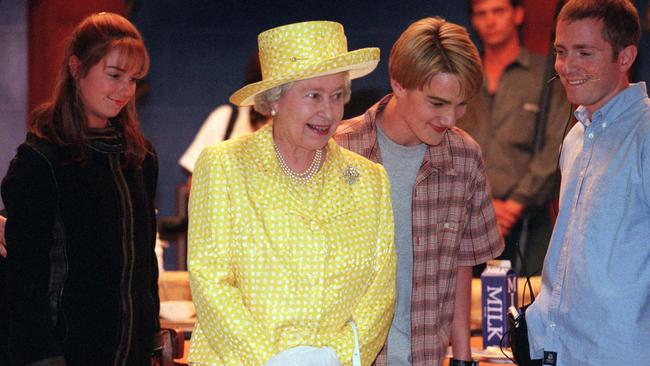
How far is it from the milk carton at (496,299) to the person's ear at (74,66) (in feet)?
5.42

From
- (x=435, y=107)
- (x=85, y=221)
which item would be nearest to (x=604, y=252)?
(x=435, y=107)

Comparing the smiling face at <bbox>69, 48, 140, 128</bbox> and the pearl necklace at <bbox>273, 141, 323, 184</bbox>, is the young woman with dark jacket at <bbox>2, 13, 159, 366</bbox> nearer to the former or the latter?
the smiling face at <bbox>69, 48, 140, 128</bbox>

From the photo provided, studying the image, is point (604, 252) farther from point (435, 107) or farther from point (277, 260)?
point (277, 260)

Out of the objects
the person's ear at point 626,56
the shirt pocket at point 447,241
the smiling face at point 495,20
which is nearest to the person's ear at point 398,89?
the shirt pocket at point 447,241

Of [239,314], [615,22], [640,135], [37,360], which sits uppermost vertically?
[615,22]

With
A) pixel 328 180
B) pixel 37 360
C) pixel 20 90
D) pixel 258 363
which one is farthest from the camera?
pixel 20 90

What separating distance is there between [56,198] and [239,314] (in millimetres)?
877

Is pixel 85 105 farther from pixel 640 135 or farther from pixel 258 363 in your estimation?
pixel 640 135

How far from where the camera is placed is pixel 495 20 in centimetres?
576

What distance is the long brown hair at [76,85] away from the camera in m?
3.17

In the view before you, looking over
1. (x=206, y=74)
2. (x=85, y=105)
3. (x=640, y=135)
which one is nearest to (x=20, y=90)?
(x=206, y=74)

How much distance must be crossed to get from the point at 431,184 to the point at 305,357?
3.27 ft

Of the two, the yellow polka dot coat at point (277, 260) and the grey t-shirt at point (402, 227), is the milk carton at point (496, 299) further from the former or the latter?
the yellow polka dot coat at point (277, 260)

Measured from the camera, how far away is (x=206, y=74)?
5914 mm
